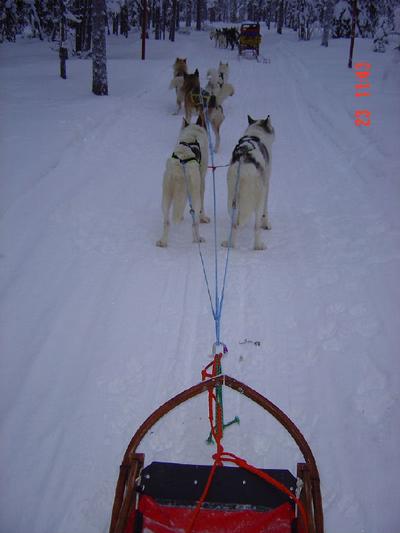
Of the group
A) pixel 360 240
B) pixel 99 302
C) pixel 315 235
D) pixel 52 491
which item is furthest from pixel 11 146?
pixel 52 491

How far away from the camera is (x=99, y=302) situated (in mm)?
4035

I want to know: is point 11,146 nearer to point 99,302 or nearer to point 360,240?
point 99,302

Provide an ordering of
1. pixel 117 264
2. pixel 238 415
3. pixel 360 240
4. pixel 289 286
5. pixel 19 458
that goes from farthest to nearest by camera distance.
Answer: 1. pixel 360 240
2. pixel 117 264
3. pixel 289 286
4. pixel 238 415
5. pixel 19 458

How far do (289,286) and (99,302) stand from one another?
1.88 meters

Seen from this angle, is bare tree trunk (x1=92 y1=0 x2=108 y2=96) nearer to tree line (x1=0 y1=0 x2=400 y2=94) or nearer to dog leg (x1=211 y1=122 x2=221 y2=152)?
tree line (x1=0 y1=0 x2=400 y2=94)

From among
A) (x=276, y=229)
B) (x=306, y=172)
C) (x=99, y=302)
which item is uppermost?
(x=306, y=172)

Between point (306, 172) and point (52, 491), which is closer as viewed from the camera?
point (52, 491)

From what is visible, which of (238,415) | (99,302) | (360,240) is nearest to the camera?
(238,415)

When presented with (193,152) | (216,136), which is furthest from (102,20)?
(193,152)

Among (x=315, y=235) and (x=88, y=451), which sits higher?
(x=315, y=235)

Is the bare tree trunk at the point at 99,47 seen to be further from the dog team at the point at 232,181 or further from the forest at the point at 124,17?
the dog team at the point at 232,181
